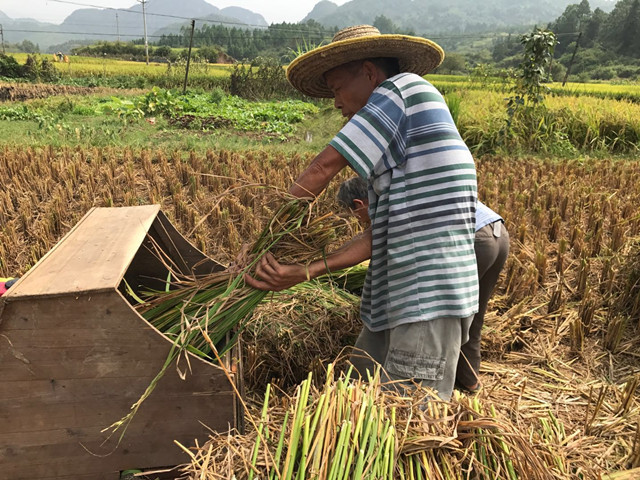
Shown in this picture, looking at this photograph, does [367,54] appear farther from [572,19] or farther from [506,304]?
[572,19]

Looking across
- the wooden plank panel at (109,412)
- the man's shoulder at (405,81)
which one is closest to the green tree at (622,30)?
the man's shoulder at (405,81)

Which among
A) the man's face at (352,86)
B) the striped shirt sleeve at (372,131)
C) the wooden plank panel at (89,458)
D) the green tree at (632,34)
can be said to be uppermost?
the green tree at (632,34)

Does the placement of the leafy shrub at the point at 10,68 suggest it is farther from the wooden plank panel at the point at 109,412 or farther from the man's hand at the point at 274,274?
the man's hand at the point at 274,274

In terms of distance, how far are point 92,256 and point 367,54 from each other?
136 centimetres

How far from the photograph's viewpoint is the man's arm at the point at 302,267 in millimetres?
1752

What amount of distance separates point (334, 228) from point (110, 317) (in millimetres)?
881

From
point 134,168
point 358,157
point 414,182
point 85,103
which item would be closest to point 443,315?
point 414,182

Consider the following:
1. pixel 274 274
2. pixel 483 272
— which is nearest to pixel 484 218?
pixel 483 272

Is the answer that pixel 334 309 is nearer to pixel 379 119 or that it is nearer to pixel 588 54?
pixel 379 119

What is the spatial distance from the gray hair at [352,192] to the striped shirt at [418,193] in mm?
452

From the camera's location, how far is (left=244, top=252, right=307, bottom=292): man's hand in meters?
1.75

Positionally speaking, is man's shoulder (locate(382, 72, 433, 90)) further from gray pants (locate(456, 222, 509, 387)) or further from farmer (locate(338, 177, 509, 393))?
gray pants (locate(456, 222, 509, 387))

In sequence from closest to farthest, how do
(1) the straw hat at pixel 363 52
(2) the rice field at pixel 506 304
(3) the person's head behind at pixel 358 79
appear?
(2) the rice field at pixel 506 304 → (1) the straw hat at pixel 363 52 → (3) the person's head behind at pixel 358 79

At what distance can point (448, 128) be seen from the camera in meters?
1.64
